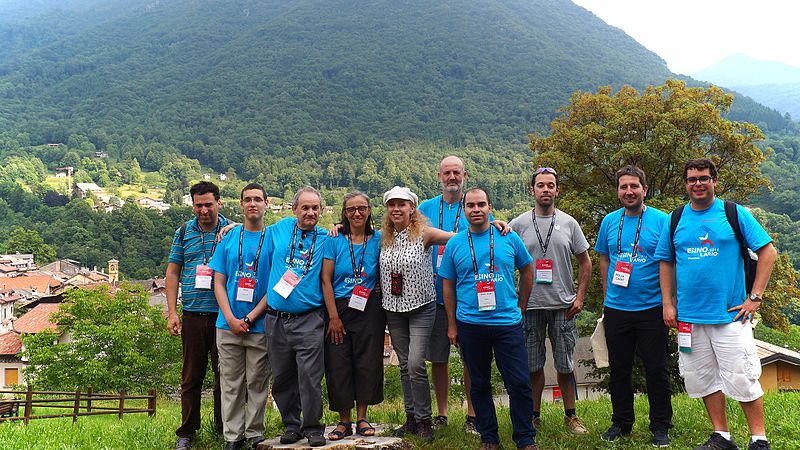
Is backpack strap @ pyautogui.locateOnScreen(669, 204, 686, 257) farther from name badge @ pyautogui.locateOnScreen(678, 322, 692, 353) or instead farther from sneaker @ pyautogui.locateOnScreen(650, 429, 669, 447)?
sneaker @ pyautogui.locateOnScreen(650, 429, 669, 447)

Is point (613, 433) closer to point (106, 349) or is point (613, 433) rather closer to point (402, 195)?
point (402, 195)

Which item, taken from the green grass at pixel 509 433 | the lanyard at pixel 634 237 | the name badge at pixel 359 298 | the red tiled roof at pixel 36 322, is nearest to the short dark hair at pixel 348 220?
the name badge at pixel 359 298

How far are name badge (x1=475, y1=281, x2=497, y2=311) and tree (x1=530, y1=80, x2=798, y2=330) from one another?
8776 mm

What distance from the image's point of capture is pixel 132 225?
90.9m

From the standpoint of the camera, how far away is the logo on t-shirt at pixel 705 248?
4.53 metres

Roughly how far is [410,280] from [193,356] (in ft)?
6.46

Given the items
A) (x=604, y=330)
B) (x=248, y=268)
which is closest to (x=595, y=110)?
(x=604, y=330)

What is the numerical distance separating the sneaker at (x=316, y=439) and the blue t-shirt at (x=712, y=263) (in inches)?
114

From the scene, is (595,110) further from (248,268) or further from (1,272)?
(1,272)

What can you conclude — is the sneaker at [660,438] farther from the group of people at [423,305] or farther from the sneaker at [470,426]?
the sneaker at [470,426]

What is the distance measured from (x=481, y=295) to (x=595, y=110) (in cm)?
1202

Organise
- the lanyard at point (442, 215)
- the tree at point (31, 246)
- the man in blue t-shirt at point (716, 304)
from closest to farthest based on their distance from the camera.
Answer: the man in blue t-shirt at point (716, 304) < the lanyard at point (442, 215) < the tree at point (31, 246)

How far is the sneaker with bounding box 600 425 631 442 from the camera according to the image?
207 inches

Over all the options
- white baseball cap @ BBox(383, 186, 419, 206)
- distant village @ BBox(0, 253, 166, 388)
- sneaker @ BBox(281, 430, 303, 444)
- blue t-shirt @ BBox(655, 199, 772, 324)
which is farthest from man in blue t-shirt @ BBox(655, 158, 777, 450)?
distant village @ BBox(0, 253, 166, 388)
